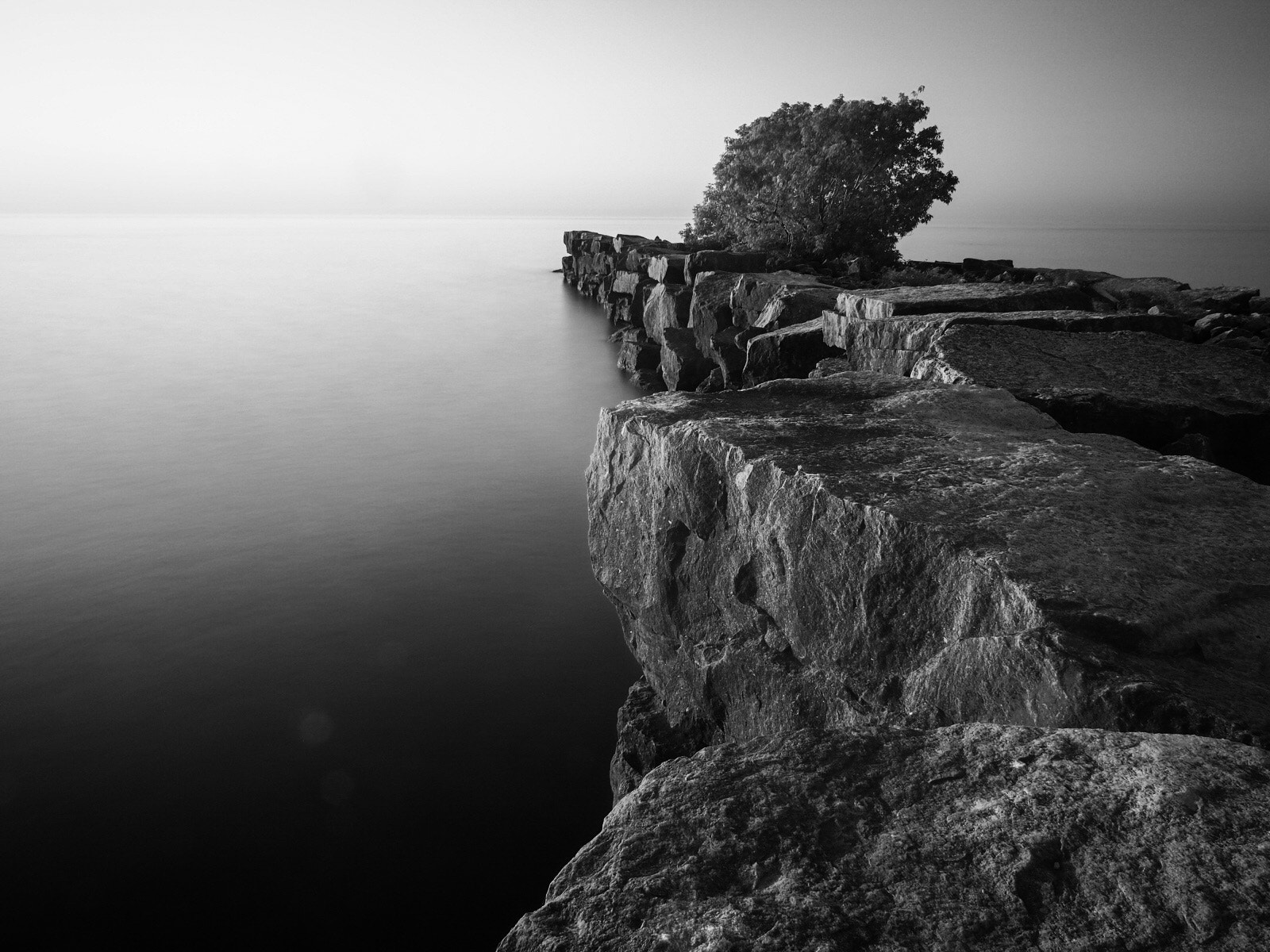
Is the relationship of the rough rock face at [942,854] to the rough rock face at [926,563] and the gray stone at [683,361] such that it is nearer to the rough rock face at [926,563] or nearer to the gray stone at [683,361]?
the rough rock face at [926,563]

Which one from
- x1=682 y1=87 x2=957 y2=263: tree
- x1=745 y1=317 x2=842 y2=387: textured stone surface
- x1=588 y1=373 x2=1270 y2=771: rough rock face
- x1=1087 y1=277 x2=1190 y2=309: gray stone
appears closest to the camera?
x1=588 y1=373 x2=1270 y2=771: rough rock face

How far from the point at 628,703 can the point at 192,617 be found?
533 centimetres

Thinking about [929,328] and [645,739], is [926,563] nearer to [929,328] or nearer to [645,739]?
[645,739]

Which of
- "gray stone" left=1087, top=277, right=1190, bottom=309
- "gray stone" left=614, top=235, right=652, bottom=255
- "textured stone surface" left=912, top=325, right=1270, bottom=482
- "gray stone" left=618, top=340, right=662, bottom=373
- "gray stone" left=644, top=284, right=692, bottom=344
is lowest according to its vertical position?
"gray stone" left=618, top=340, right=662, bottom=373

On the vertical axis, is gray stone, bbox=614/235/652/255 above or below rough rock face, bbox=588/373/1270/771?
above

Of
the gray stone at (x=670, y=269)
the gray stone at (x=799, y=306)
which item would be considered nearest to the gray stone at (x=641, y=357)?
the gray stone at (x=670, y=269)

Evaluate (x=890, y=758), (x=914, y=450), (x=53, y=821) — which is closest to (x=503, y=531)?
(x=53, y=821)

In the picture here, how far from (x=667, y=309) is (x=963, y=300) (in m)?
13.8

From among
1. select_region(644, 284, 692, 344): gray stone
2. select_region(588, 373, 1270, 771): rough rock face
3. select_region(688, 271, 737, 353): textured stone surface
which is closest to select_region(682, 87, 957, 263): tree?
select_region(644, 284, 692, 344): gray stone

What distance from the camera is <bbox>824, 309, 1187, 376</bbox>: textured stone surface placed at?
6.34m

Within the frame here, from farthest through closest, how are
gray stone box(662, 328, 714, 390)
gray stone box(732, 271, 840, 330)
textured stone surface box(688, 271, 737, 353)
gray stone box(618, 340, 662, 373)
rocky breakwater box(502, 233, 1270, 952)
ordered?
1. gray stone box(618, 340, 662, 373)
2. gray stone box(662, 328, 714, 390)
3. textured stone surface box(688, 271, 737, 353)
4. gray stone box(732, 271, 840, 330)
5. rocky breakwater box(502, 233, 1270, 952)

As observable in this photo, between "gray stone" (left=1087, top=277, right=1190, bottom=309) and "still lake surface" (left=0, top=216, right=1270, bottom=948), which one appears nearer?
"still lake surface" (left=0, top=216, right=1270, bottom=948)

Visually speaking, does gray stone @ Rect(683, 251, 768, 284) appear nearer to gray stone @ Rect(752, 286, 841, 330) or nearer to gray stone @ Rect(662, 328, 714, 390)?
gray stone @ Rect(662, 328, 714, 390)

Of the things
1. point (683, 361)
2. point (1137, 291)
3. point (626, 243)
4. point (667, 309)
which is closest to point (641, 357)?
point (667, 309)
